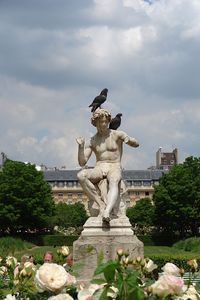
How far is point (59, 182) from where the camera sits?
387ft

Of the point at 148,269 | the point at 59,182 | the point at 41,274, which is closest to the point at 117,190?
the point at 148,269

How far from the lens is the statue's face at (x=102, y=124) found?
1132cm

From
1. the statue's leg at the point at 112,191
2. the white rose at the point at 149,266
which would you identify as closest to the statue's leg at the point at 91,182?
the statue's leg at the point at 112,191

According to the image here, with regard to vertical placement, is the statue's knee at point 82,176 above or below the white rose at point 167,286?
above

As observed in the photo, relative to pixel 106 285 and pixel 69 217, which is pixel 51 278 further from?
pixel 69 217

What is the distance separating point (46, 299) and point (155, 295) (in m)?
0.58

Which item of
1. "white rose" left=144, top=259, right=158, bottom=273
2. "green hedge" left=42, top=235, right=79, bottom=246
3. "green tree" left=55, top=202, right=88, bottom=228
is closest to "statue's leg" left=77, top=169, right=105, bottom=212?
"white rose" left=144, top=259, right=158, bottom=273

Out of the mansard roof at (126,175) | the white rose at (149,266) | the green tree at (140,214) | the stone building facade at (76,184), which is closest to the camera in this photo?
the white rose at (149,266)

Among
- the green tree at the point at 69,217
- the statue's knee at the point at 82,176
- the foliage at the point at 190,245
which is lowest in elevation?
the foliage at the point at 190,245

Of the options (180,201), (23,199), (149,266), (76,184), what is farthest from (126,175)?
(149,266)

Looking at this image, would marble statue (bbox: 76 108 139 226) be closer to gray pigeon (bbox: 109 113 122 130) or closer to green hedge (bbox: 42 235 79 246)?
gray pigeon (bbox: 109 113 122 130)

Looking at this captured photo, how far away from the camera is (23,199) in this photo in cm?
4962

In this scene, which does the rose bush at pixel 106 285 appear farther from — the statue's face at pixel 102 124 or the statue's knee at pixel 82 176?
the statue's face at pixel 102 124

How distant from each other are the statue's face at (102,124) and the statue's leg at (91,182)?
82 cm
